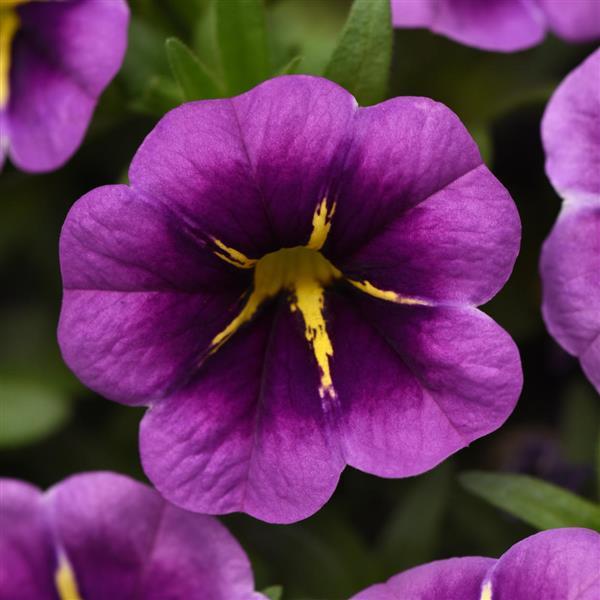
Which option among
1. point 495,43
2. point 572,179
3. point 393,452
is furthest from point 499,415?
point 495,43

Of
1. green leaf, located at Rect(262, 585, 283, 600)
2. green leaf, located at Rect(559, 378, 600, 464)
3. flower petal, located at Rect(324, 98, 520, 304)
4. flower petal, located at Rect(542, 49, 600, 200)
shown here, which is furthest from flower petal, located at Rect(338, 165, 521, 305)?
green leaf, located at Rect(559, 378, 600, 464)

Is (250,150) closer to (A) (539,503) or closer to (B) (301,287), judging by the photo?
(B) (301,287)

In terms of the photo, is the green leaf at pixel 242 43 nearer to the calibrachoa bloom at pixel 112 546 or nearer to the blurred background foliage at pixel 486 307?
the blurred background foliage at pixel 486 307

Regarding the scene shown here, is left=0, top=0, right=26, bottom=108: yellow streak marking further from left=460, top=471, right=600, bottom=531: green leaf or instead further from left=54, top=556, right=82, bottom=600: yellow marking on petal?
left=460, top=471, right=600, bottom=531: green leaf

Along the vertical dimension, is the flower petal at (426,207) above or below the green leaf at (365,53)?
below

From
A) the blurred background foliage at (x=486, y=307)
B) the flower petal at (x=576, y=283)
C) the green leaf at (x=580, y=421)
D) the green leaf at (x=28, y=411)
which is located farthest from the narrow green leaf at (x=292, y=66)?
the green leaf at (x=580, y=421)

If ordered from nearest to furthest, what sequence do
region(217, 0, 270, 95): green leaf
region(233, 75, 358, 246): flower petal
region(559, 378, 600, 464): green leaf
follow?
region(233, 75, 358, 246): flower petal < region(217, 0, 270, 95): green leaf < region(559, 378, 600, 464): green leaf

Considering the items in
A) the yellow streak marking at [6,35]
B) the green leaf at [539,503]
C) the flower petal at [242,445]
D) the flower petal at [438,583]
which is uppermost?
the yellow streak marking at [6,35]

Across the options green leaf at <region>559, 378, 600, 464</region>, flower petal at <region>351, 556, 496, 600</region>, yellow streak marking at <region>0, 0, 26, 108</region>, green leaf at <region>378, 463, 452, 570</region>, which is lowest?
green leaf at <region>559, 378, 600, 464</region>
